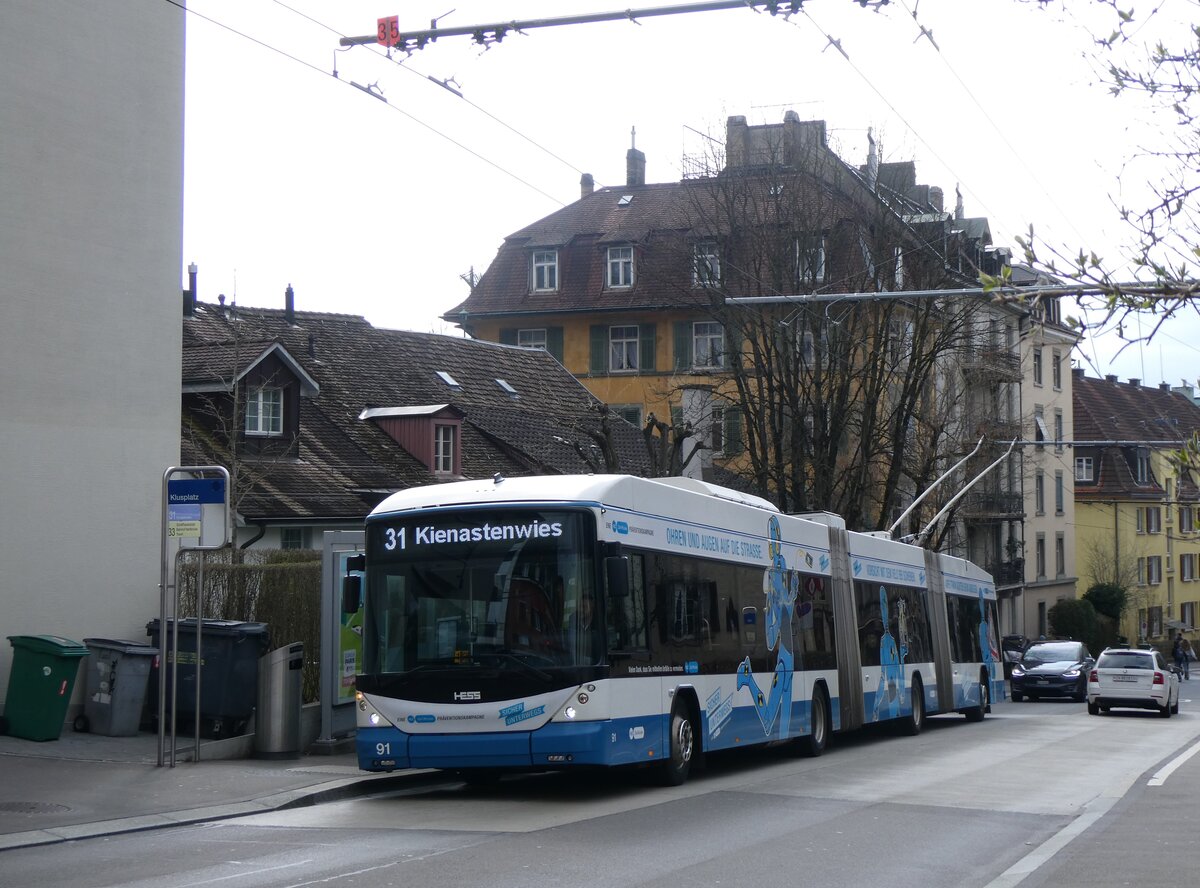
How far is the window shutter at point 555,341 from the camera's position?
5734 centimetres

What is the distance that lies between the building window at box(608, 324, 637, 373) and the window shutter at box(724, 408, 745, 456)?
15.7 metres

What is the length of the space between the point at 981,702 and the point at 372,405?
16.7 metres

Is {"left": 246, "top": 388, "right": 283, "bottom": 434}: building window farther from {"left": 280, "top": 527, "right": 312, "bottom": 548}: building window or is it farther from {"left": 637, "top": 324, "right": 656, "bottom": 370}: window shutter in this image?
{"left": 637, "top": 324, "right": 656, "bottom": 370}: window shutter

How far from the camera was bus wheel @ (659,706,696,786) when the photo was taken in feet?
48.8

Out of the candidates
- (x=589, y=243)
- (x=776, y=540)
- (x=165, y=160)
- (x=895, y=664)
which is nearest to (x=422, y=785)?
(x=776, y=540)

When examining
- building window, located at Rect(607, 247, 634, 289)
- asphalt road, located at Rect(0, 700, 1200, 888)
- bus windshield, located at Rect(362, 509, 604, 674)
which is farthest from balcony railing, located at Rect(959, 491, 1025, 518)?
bus windshield, located at Rect(362, 509, 604, 674)

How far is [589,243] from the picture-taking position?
2287 inches

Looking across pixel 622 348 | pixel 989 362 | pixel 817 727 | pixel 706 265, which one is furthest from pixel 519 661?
pixel 622 348

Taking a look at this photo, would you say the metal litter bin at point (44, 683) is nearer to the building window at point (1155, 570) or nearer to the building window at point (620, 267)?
the building window at point (620, 267)

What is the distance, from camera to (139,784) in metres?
13.9

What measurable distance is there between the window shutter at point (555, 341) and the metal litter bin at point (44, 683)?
41.4 m

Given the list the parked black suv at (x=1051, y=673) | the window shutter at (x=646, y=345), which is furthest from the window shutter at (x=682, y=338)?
the parked black suv at (x=1051, y=673)

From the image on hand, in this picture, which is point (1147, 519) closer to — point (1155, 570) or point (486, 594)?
point (1155, 570)

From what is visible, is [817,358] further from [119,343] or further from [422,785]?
[422,785]
